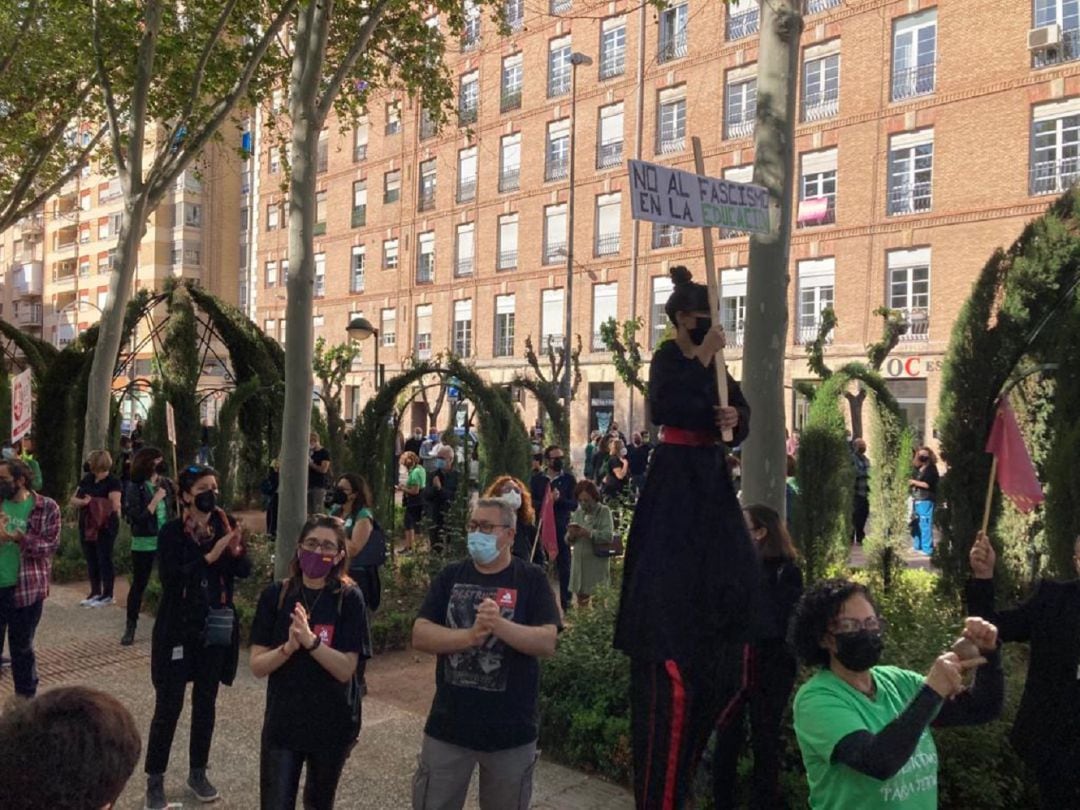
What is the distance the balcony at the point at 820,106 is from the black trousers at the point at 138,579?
2637cm

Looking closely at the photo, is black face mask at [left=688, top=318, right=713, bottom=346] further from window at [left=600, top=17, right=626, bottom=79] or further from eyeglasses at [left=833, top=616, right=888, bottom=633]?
window at [left=600, top=17, right=626, bottom=79]

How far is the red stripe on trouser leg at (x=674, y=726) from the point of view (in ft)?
10.8

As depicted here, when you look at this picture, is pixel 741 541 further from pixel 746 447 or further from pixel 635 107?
pixel 635 107

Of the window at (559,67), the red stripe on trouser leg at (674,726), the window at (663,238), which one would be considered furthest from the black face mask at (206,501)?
the window at (559,67)

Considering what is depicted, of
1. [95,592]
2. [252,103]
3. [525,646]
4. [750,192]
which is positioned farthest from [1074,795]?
[252,103]

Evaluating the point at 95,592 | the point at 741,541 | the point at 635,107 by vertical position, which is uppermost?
the point at 635,107

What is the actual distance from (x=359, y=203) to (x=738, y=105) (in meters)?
19.9

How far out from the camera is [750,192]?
13.8 ft

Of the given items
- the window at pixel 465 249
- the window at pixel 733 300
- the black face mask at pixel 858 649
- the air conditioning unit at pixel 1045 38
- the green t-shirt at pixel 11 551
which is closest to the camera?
the black face mask at pixel 858 649

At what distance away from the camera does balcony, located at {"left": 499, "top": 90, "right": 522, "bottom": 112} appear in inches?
1555

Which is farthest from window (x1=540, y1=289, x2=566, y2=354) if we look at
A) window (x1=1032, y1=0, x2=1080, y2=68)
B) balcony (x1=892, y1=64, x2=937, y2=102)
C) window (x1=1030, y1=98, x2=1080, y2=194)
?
window (x1=1032, y1=0, x2=1080, y2=68)

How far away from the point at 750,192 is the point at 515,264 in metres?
35.6

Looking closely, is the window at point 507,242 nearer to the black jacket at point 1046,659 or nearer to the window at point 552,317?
the window at point 552,317

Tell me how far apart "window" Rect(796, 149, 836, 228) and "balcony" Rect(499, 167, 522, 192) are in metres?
12.1
